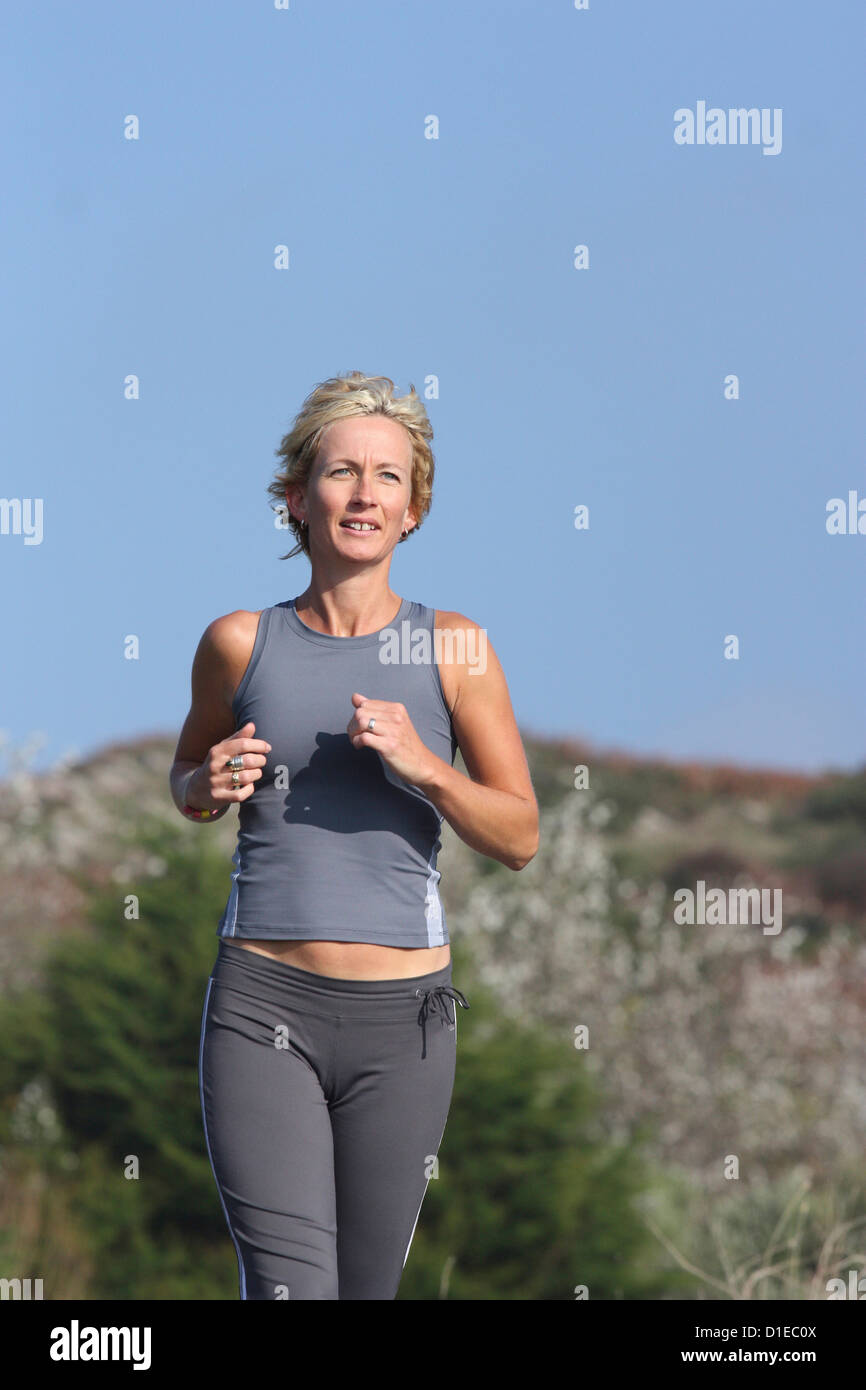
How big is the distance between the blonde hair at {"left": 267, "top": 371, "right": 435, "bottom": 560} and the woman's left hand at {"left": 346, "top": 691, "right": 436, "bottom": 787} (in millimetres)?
526

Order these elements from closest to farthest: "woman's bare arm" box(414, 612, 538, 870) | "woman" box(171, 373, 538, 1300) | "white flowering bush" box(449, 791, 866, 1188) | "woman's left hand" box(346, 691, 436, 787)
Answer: "woman's left hand" box(346, 691, 436, 787) → "woman" box(171, 373, 538, 1300) → "woman's bare arm" box(414, 612, 538, 870) → "white flowering bush" box(449, 791, 866, 1188)

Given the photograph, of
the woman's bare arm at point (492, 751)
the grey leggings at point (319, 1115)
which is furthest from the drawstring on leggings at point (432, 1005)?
the woman's bare arm at point (492, 751)

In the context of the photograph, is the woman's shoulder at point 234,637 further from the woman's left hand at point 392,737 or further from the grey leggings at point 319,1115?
the grey leggings at point 319,1115

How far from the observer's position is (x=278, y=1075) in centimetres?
235

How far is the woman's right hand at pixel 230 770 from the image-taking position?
234 centimetres

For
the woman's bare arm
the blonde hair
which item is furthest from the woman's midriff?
the blonde hair

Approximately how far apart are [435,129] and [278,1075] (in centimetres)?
359

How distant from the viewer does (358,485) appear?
2506 millimetres

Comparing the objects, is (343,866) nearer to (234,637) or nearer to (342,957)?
(342,957)

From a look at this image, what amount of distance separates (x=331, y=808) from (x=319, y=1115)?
0.51m

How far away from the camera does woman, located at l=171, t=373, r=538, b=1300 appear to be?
92.1 inches

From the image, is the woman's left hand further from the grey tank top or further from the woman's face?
the woman's face
